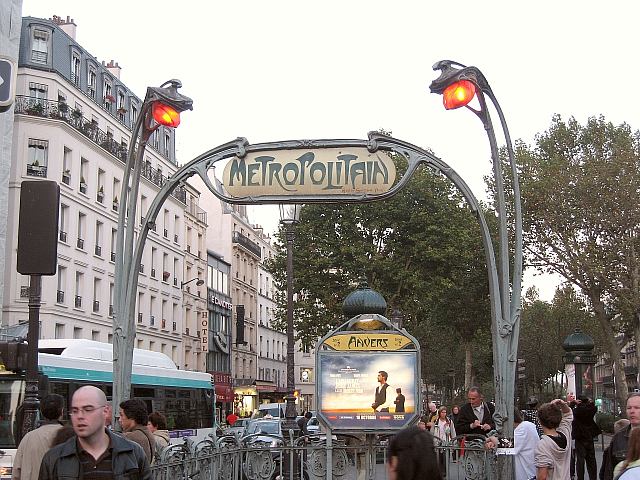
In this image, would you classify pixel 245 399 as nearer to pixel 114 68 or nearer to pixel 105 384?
pixel 114 68

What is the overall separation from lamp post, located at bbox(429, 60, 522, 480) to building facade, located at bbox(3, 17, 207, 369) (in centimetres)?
3069

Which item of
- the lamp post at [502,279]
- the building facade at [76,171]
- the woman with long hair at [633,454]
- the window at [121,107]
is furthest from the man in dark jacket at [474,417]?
the window at [121,107]

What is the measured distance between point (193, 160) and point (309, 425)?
19.2 metres

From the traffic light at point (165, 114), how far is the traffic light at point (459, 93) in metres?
3.18

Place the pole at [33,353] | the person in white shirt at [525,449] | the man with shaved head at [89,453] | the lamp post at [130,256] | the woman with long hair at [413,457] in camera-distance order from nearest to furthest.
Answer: the woman with long hair at [413,457] → the man with shaved head at [89,453] → the pole at [33,353] → the person in white shirt at [525,449] → the lamp post at [130,256]

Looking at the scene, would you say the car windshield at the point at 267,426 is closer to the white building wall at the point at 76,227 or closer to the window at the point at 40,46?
the white building wall at the point at 76,227

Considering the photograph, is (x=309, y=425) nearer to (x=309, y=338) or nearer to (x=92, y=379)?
(x=92, y=379)

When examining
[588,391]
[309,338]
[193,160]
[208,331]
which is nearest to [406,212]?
[309,338]

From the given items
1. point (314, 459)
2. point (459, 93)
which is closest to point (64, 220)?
point (314, 459)

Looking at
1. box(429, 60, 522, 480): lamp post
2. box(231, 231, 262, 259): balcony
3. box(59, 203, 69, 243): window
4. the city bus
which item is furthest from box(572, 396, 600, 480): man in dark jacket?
box(231, 231, 262, 259): balcony

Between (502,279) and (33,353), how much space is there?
5.30 meters

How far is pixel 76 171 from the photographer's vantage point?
139 feet

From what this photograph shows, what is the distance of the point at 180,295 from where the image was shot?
189 feet

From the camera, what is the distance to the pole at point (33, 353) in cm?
896
